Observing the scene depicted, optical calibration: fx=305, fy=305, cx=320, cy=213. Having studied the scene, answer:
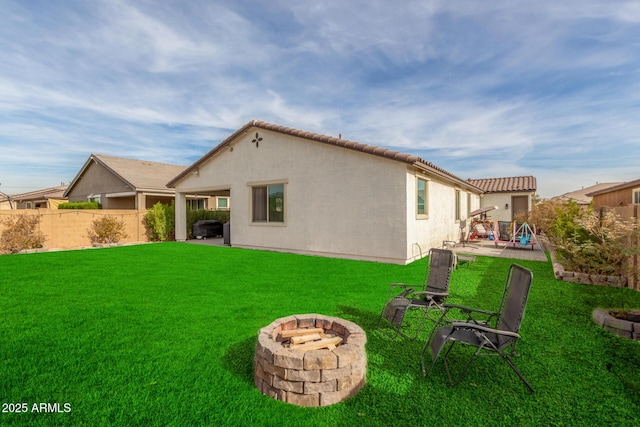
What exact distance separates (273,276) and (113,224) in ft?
42.6

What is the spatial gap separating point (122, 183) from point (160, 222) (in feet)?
19.8

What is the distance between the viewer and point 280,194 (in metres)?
12.5

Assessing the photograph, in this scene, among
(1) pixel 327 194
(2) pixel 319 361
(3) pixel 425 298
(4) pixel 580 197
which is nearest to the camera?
(2) pixel 319 361

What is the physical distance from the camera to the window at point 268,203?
1259 cm

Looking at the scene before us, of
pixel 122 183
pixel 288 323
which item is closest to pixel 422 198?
pixel 288 323

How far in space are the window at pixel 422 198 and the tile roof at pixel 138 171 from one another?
16.1m

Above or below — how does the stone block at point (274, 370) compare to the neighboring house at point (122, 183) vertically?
below

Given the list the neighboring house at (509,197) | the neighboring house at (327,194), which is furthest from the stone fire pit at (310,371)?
the neighboring house at (509,197)

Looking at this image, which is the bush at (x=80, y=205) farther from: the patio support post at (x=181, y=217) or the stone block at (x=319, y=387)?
the stone block at (x=319, y=387)

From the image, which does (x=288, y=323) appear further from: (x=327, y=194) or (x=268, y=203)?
(x=268, y=203)

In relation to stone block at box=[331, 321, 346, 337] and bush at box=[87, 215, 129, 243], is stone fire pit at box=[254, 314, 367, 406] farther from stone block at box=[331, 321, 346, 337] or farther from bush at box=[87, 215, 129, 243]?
bush at box=[87, 215, 129, 243]

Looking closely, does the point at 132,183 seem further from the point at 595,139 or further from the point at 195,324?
the point at 595,139

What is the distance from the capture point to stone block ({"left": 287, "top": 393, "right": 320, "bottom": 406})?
2.69 m

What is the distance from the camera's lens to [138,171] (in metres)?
22.7
